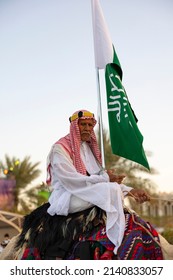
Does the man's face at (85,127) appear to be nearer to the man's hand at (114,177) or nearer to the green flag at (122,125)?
the green flag at (122,125)

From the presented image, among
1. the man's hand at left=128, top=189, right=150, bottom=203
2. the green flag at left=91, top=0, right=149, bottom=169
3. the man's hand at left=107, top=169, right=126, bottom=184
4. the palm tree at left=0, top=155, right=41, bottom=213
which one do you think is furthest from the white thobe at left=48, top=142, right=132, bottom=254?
the palm tree at left=0, top=155, right=41, bottom=213

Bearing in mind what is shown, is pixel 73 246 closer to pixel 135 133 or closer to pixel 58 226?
pixel 58 226

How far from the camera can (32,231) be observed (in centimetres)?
617

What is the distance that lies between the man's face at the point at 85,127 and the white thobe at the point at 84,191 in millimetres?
144

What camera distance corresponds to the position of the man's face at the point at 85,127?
245 inches

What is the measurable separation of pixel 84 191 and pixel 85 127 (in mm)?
747

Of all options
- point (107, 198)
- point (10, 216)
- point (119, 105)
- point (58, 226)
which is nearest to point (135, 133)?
point (119, 105)

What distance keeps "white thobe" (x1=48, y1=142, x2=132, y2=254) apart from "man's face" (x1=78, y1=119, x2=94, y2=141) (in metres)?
0.14

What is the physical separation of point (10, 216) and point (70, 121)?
812 inches

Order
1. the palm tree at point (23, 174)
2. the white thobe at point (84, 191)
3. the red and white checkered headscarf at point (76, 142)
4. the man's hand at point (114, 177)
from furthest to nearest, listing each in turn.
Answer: the palm tree at point (23, 174) → the red and white checkered headscarf at point (76, 142) → the man's hand at point (114, 177) → the white thobe at point (84, 191)

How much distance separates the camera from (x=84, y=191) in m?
5.83

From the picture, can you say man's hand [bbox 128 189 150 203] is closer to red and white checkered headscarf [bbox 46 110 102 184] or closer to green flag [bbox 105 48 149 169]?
green flag [bbox 105 48 149 169]

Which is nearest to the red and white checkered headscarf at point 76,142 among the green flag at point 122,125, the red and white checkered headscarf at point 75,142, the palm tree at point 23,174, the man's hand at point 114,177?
the red and white checkered headscarf at point 75,142

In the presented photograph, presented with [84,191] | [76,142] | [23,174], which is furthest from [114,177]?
[23,174]
